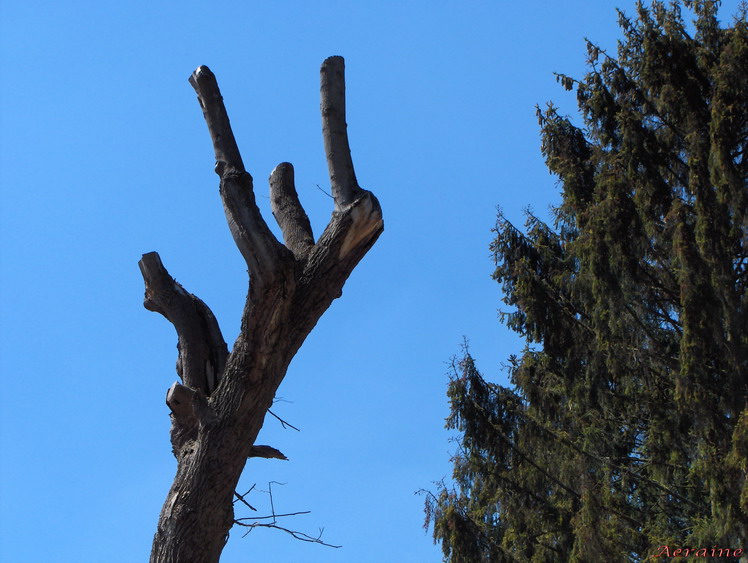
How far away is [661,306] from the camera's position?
37.7 ft

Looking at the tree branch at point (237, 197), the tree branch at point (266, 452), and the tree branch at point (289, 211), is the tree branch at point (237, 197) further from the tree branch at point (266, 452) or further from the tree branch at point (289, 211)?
the tree branch at point (266, 452)

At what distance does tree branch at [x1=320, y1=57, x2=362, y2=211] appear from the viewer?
447cm

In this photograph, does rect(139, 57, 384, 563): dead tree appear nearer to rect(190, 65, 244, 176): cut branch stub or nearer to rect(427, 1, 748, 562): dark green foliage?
rect(190, 65, 244, 176): cut branch stub

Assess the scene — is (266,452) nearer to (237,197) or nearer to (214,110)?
(237,197)

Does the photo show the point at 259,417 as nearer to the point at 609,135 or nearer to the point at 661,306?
the point at 661,306

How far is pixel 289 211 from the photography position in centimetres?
475

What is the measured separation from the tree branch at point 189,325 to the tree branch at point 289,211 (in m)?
0.62

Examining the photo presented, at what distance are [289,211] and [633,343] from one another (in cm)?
778

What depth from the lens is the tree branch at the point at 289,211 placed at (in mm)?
4547

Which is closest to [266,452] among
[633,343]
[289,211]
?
[289,211]

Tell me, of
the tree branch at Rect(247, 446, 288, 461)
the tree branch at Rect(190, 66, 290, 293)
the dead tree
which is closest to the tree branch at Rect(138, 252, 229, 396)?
the dead tree

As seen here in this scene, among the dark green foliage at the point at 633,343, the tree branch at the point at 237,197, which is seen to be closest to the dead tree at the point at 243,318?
the tree branch at the point at 237,197

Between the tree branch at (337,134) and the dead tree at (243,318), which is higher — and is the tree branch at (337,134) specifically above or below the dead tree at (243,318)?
above

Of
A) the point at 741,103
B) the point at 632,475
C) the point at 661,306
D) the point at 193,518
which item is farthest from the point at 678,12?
the point at 193,518
